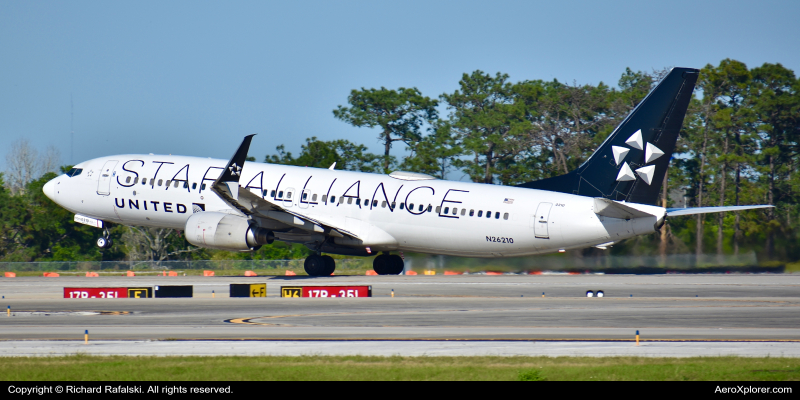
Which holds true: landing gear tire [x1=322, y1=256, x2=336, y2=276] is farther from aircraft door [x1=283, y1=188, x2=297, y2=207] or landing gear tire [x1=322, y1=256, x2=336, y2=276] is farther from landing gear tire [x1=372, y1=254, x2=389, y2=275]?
aircraft door [x1=283, y1=188, x2=297, y2=207]

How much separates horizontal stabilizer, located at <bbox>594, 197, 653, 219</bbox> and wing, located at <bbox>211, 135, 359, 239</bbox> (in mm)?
10785

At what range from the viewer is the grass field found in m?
13.9

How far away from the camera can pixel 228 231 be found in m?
36.8

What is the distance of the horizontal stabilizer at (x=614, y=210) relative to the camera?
33.2 metres

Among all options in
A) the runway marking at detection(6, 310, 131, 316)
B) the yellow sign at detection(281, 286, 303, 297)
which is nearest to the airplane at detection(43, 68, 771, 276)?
the yellow sign at detection(281, 286, 303, 297)

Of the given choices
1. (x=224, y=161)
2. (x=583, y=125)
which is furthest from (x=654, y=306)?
(x=583, y=125)

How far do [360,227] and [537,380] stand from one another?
83.9 ft

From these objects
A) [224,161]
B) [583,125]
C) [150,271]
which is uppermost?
[583,125]

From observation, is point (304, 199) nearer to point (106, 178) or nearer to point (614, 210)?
point (106, 178)

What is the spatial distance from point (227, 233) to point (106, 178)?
30.3 ft

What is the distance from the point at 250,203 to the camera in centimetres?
3656

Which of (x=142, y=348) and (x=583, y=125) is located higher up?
(x=583, y=125)

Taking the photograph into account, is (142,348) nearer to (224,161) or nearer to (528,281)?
(528,281)

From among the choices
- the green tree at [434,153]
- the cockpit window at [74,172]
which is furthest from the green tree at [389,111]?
the cockpit window at [74,172]
